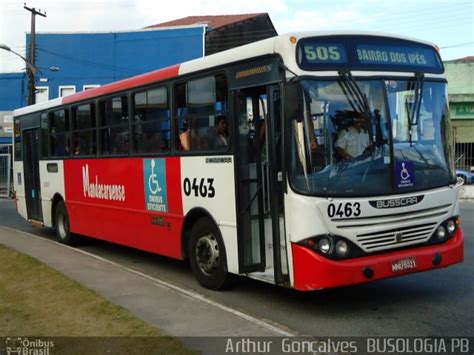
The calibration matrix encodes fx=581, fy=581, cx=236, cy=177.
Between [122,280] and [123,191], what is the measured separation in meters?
1.72

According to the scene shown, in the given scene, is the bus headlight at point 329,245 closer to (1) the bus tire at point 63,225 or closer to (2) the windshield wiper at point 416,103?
(2) the windshield wiper at point 416,103

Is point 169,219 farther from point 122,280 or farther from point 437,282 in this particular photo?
point 437,282

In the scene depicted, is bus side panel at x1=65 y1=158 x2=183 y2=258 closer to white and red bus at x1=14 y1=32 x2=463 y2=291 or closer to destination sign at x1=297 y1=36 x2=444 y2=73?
white and red bus at x1=14 y1=32 x2=463 y2=291

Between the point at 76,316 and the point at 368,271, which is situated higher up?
the point at 368,271

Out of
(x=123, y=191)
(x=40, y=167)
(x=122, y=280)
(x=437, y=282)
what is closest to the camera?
(x=437, y=282)

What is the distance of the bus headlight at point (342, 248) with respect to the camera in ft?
18.5

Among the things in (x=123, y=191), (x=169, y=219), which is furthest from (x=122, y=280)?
(x=123, y=191)

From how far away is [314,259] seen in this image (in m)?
5.55

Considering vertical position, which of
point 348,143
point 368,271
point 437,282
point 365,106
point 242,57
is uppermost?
point 242,57

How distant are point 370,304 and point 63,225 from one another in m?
7.27

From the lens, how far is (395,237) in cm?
590

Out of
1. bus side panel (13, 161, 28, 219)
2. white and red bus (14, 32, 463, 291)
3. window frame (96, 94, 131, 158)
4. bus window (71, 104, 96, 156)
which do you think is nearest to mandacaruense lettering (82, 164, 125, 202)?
bus window (71, 104, 96, 156)

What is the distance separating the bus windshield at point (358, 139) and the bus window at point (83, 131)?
5.31 m

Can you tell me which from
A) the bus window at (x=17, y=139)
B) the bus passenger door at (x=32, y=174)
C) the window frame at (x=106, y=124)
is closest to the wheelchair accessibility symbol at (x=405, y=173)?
the window frame at (x=106, y=124)
